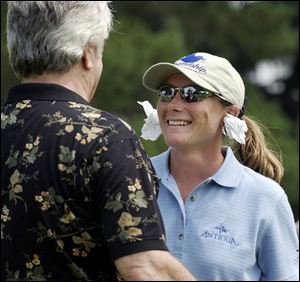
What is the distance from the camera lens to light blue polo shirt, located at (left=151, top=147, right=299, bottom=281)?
3639 millimetres

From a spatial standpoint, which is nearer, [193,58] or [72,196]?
[72,196]

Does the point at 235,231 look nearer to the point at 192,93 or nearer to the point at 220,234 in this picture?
the point at 220,234

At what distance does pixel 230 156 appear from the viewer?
3.99m

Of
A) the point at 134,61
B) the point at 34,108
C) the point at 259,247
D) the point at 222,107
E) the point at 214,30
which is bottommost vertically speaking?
the point at 214,30

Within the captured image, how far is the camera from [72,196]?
2.96 meters

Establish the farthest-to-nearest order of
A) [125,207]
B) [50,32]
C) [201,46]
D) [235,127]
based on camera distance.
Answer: [201,46], [235,127], [50,32], [125,207]

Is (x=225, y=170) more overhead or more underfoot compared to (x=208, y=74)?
more underfoot

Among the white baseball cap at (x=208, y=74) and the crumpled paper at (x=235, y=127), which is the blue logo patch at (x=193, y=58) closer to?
the white baseball cap at (x=208, y=74)

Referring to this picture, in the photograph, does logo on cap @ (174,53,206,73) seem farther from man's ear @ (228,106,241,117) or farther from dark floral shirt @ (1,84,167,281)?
dark floral shirt @ (1,84,167,281)

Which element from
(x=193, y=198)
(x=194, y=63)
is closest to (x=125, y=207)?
(x=193, y=198)

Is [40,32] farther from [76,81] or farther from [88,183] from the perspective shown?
[88,183]

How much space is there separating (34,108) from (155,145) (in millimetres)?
10999

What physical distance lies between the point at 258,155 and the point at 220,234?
29.3 inches

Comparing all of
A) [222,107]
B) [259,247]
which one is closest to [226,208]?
[259,247]
